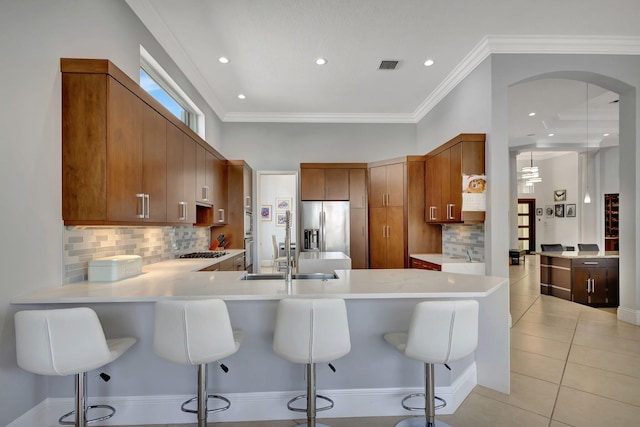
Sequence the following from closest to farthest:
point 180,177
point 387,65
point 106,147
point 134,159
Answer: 1. point 106,147
2. point 134,159
3. point 180,177
4. point 387,65

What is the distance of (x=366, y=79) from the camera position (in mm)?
4547

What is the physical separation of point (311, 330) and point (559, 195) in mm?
12568

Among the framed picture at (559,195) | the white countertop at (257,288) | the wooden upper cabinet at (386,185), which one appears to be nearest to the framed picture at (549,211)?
the framed picture at (559,195)

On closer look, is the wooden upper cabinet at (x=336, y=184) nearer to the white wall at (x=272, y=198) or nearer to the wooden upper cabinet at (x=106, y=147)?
the white wall at (x=272, y=198)

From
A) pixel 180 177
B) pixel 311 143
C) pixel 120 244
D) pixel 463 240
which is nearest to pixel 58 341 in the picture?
pixel 120 244

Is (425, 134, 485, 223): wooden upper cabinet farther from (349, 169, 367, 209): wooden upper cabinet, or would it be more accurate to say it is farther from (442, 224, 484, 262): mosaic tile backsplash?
(349, 169, 367, 209): wooden upper cabinet

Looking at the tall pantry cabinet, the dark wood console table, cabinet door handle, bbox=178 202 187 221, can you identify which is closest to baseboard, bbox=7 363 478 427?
cabinet door handle, bbox=178 202 187 221

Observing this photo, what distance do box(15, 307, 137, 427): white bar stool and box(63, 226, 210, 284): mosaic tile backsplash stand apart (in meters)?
0.70

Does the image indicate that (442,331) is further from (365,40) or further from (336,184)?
(336,184)

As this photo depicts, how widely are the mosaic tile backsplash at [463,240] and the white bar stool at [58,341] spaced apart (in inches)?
148

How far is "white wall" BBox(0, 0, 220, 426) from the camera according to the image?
177 centimetres

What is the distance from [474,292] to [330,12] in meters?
2.83

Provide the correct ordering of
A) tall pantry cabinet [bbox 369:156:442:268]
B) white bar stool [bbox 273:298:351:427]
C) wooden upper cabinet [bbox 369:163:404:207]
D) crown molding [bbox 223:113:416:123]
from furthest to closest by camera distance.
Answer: crown molding [bbox 223:113:416:123], wooden upper cabinet [bbox 369:163:404:207], tall pantry cabinet [bbox 369:156:442:268], white bar stool [bbox 273:298:351:427]

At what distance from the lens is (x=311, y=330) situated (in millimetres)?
1664
